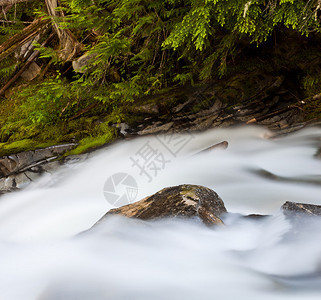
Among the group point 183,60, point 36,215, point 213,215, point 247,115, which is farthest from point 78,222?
point 183,60

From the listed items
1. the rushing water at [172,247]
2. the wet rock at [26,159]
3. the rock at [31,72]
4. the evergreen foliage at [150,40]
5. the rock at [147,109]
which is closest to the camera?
the rushing water at [172,247]

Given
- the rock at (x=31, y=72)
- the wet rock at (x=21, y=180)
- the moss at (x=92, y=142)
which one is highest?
the rock at (x=31, y=72)

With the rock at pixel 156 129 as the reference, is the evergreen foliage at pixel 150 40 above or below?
above

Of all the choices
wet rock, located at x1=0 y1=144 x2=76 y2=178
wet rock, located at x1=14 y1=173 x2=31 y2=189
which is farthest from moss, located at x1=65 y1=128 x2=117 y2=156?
wet rock, located at x1=14 y1=173 x2=31 y2=189

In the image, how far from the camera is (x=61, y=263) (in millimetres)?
2621

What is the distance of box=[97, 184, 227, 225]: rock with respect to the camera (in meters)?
2.77

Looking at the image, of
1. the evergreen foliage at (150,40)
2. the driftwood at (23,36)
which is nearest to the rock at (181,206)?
the evergreen foliage at (150,40)

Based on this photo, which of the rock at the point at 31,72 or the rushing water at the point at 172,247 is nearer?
the rushing water at the point at 172,247

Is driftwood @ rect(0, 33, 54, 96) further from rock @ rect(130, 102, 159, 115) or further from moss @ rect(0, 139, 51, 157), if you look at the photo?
rock @ rect(130, 102, 159, 115)

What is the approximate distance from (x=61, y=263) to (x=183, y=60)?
5.85 m

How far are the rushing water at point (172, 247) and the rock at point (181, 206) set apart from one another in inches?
3.6

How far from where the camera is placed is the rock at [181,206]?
9.09 feet

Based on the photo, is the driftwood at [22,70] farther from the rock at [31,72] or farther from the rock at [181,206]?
the rock at [181,206]

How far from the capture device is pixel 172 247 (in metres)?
2.71
